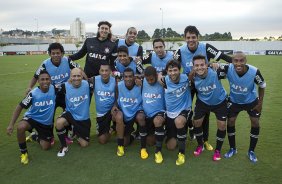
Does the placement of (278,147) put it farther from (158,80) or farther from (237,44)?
(237,44)

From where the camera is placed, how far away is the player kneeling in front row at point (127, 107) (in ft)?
17.3

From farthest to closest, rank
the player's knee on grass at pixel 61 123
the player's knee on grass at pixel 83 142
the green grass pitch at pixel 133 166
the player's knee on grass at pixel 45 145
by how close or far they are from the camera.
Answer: the player's knee on grass at pixel 83 142
the player's knee on grass at pixel 45 145
the player's knee on grass at pixel 61 123
the green grass pitch at pixel 133 166

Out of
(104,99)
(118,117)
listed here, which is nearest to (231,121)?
(118,117)

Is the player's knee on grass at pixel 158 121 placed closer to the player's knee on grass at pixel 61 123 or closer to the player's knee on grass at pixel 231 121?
the player's knee on grass at pixel 231 121

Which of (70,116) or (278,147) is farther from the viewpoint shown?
(70,116)

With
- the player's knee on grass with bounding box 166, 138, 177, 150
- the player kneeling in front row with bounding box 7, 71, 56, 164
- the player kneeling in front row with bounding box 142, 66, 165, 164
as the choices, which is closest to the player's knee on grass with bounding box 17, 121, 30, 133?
the player kneeling in front row with bounding box 7, 71, 56, 164

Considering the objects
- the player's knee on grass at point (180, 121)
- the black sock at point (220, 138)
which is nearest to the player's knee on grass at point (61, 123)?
the player's knee on grass at point (180, 121)

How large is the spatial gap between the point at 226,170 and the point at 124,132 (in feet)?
6.50

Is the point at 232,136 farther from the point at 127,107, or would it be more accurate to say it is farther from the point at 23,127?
the point at 23,127

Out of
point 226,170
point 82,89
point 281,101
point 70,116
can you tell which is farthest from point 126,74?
point 281,101

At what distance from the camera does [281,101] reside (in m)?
9.01

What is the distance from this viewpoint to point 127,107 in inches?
215

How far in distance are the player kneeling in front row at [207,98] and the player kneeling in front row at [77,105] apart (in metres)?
1.96

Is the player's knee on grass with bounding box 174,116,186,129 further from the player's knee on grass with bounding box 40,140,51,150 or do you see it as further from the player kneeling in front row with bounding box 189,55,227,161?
the player's knee on grass with bounding box 40,140,51,150
